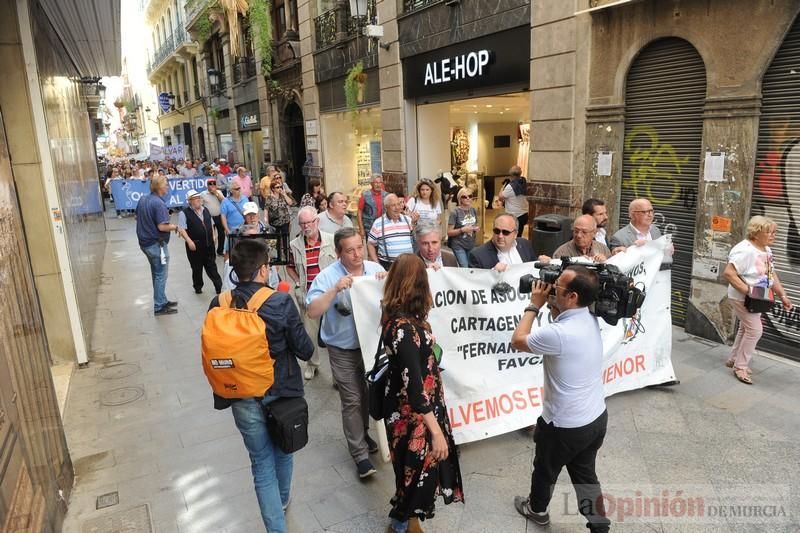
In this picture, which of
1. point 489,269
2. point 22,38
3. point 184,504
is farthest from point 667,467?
Result: point 22,38

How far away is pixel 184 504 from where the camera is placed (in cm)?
382

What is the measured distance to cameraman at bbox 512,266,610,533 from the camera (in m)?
2.86

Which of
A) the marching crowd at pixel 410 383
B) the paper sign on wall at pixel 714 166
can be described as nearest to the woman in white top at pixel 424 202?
the paper sign on wall at pixel 714 166

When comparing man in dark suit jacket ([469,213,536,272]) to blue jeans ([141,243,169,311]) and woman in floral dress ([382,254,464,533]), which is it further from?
blue jeans ([141,243,169,311])

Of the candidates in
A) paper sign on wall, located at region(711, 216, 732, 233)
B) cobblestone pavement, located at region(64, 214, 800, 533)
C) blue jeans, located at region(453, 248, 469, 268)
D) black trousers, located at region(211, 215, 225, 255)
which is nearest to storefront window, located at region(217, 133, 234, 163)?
black trousers, located at region(211, 215, 225, 255)

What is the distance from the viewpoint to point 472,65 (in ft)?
34.7

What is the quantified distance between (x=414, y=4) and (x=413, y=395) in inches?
439

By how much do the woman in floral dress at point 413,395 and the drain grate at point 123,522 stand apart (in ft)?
5.94

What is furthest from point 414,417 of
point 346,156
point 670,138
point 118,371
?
point 346,156

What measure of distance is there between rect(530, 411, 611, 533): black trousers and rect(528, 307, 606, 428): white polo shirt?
0.06 metres

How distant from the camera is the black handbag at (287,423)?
301 cm

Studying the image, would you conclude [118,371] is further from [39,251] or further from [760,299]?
[760,299]

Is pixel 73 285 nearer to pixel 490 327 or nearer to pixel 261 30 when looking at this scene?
pixel 490 327

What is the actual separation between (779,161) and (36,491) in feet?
23.7
